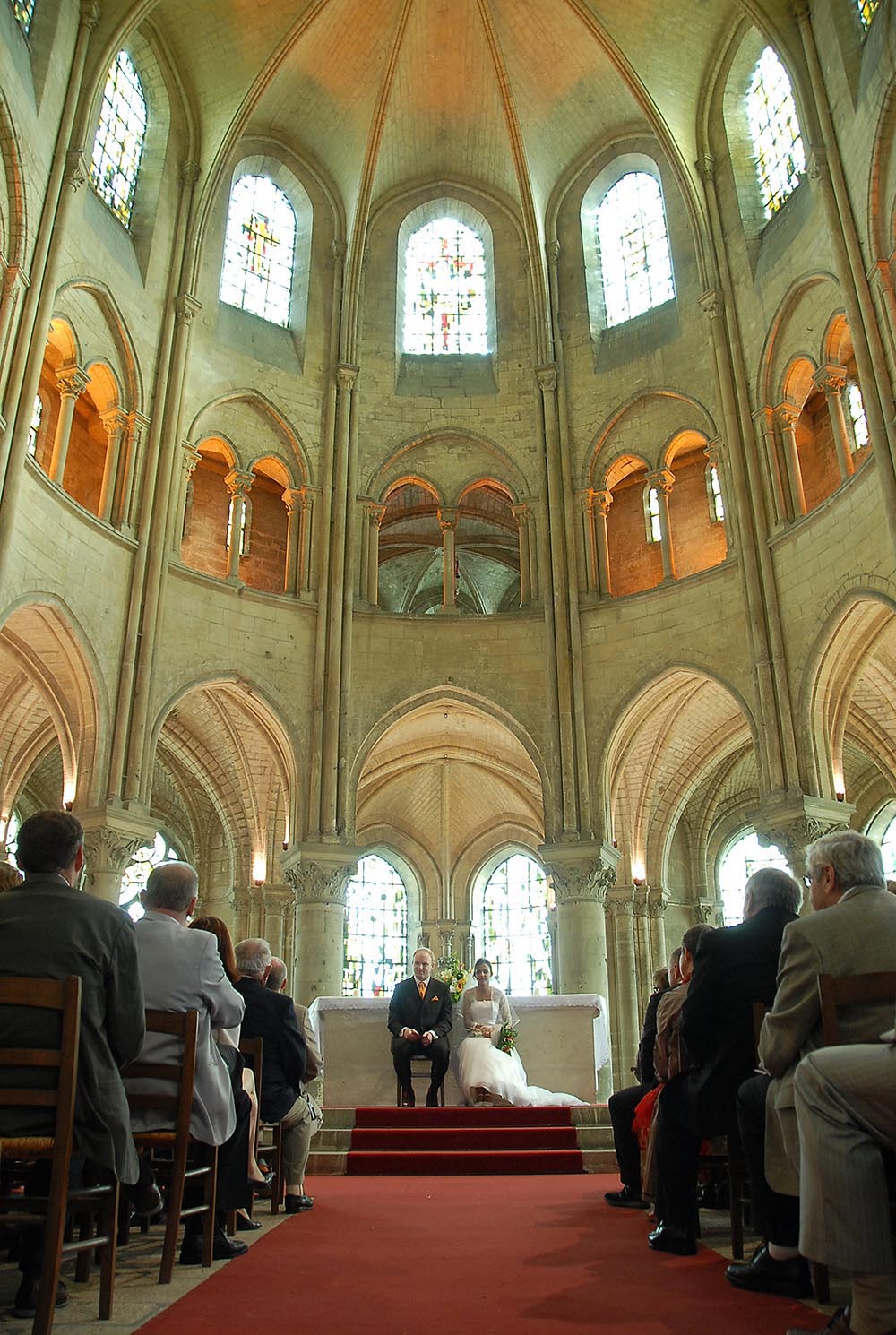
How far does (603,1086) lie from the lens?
16391 mm

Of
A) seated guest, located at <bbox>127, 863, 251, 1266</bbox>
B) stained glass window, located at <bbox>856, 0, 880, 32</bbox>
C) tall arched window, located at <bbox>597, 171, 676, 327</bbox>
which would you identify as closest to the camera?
seated guest, located at <bbox>127, 863, 251, 1266</bbox>

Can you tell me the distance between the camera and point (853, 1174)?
313 centimetres

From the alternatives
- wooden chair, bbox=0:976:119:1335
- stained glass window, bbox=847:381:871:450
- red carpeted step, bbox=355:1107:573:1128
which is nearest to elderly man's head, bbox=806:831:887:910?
wooden chair, bbox=0:976:119:1335

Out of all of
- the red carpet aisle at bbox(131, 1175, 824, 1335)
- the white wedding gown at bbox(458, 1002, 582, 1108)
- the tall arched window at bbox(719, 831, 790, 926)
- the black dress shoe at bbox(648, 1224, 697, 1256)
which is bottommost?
the red carpet aisle at bbox(131, 1175, 824, 1335)

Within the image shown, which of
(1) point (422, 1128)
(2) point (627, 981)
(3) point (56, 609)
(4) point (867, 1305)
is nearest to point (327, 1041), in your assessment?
(1) point (422, 1128)

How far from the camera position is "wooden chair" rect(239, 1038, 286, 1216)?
6.18 m

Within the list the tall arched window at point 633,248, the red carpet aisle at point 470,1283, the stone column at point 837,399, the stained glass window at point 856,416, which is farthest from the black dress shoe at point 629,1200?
the tall arched window at point 633,248

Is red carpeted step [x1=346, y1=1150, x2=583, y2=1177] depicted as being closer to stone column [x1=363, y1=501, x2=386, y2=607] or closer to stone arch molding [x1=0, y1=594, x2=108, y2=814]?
stone arch molding [x1=0, y1=594, x2=108, y2=814]

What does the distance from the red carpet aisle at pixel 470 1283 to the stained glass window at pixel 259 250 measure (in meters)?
16.9

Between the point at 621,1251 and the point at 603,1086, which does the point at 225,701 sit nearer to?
the point at 603,1086

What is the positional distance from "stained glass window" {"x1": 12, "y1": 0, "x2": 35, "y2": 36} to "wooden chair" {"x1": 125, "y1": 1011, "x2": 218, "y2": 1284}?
14678 mm

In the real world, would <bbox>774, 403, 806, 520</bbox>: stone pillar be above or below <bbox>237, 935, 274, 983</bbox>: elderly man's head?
above

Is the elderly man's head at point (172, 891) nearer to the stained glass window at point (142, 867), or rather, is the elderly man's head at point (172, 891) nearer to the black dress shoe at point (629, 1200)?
the black dress shoe at point (629, 1200)

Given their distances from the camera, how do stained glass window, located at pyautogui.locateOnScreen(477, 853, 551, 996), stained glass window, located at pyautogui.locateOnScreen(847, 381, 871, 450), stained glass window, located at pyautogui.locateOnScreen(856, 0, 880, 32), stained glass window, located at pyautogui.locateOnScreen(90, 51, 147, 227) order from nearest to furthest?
stained glass window, located at pyautogui.locateOnScreen(856, 0, 880, 32)
stained glass window, located at pyautogui.locateOnScreen(847, 381, 871, 450)
stained glass window, located at pyautogui.locateOnScreen(90, 51, 147, 227)
stained glass window, located at pyautogui.locateOnScreen(477, 853, 551, 996)
